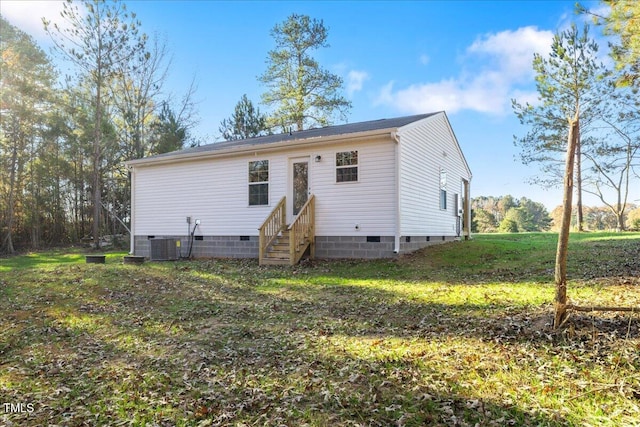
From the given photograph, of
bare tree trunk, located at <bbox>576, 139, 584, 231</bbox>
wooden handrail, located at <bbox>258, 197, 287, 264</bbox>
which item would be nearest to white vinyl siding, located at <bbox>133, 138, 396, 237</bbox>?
wooden handrail, located at <bbox>258, 197, 287, 264</bbox>

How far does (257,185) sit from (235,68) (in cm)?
1342

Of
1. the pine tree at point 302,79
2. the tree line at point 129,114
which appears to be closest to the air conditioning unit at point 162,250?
the tree line at point 129,114

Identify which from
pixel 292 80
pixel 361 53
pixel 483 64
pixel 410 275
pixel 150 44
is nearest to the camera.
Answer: pixel 410 275

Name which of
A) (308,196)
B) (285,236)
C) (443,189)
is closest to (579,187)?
(443,189)

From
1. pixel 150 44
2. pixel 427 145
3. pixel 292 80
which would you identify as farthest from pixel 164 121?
pixel 427 145

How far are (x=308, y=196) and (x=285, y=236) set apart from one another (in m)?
1.36

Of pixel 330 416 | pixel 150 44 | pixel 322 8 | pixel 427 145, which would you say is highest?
pixel 322 8

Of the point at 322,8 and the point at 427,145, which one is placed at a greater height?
the point at 322,8

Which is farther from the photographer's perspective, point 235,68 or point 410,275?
point 235,68

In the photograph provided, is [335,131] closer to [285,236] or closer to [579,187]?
[285,236]

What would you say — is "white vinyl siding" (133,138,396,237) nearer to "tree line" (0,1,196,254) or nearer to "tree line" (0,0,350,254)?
"tree line" (0,1,196,254)

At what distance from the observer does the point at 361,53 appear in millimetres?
19203

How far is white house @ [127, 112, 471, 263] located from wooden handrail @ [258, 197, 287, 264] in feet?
0.10

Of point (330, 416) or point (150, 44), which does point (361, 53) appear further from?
point (330, 416)
